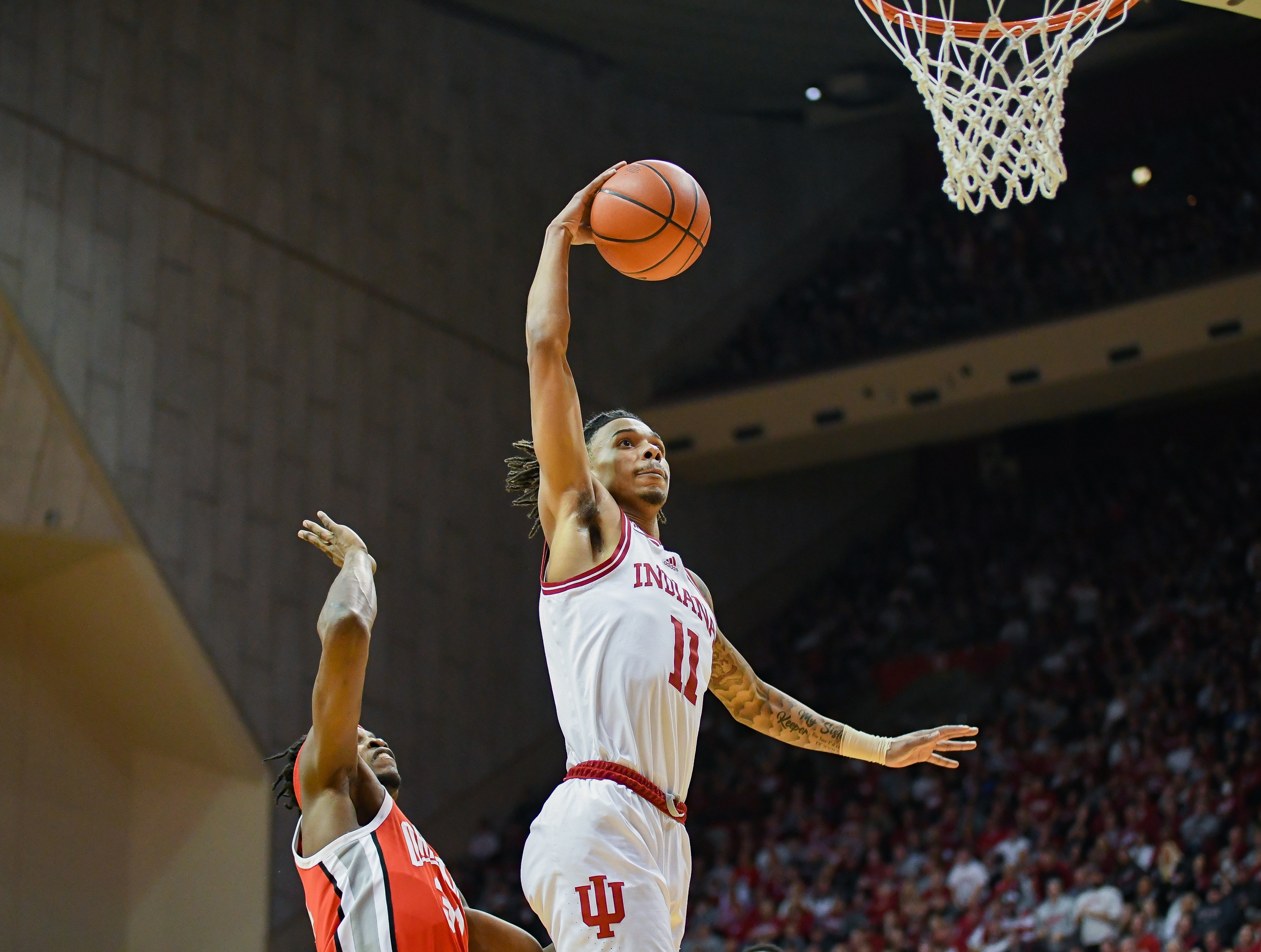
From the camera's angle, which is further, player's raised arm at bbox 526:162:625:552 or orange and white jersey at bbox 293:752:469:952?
orange and white jersey at bbox 293:752:469:952

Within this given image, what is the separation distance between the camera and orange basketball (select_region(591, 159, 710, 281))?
11.9ft

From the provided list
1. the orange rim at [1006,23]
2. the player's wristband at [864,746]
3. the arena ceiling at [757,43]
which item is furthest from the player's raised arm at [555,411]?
the arena ceiling at [757,43]

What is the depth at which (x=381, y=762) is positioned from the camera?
3867 millimetres

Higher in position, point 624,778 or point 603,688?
point 603,688

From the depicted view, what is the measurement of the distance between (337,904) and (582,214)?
1.77 meters

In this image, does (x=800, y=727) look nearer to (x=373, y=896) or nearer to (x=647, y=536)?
(x=647, y=536)

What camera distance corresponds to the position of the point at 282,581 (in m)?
12.2

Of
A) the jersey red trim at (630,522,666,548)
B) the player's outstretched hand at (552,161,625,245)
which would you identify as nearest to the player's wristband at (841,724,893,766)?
the jersey red trim at (630,522,666,548)

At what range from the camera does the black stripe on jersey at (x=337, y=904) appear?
3389 millimetres

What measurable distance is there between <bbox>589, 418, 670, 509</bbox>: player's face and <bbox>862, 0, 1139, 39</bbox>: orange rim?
313 centimetres

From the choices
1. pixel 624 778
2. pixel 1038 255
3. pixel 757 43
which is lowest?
pixel 624 778

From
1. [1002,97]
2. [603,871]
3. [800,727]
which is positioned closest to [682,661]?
[603,871]

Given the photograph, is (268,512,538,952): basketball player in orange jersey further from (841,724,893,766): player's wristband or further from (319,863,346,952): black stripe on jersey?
(841,724,893,766): player's wristband

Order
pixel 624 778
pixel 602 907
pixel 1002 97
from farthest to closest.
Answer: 1. pixel 1002 97
2. pixel 624 778
3. pixel 602 907
